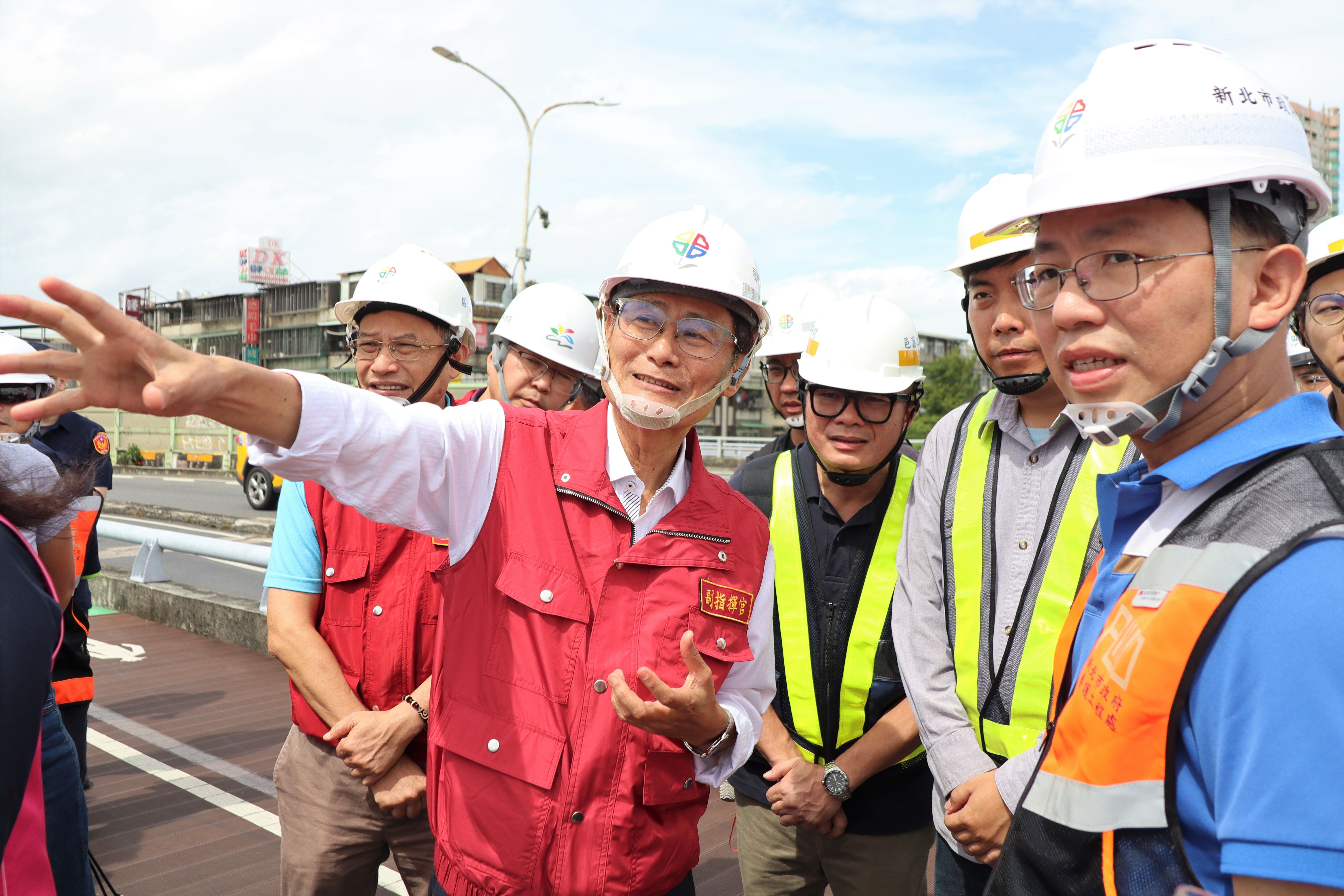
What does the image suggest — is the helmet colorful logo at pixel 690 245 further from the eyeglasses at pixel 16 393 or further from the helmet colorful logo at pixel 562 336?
the eyeglasses at pixel 16 393

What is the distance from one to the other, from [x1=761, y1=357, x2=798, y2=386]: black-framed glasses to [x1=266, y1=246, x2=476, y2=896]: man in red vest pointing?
2662mm

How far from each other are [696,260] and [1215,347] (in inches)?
51.8

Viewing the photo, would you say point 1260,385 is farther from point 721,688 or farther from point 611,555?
point 721,688

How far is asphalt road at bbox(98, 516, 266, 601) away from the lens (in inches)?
451

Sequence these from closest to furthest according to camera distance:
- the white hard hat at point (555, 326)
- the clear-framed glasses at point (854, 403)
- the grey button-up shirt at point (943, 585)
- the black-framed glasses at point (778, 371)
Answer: the grey button-up shirt at point (943, 585) < the clear-framed glasses at point (854, 403) < the white hard hat at point (555, 326) < the black-framed glasses at point (778, 371)

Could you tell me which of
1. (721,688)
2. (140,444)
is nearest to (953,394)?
(140,444)

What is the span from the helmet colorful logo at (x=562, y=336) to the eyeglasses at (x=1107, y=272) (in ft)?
11.3

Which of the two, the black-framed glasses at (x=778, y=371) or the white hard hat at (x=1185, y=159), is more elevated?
the white hard hat at (x=1185, y=159)

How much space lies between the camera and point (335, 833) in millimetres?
2752

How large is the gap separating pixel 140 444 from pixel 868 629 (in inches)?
1670

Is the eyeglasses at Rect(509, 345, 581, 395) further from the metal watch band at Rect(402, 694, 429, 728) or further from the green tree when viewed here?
the green tree

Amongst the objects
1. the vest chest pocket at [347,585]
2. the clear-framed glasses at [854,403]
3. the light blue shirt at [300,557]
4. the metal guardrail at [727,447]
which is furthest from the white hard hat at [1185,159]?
the metal guardrail at [727,447]

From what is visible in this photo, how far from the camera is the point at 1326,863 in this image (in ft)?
3.15

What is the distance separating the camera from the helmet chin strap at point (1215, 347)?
1.28 metres
